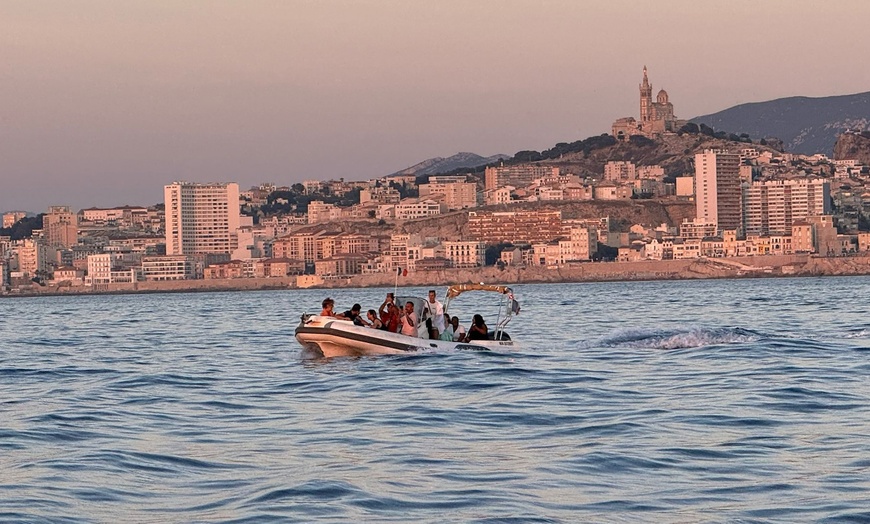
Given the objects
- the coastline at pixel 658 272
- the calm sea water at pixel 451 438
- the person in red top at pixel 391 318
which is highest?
the person in red top at pixel 391 318

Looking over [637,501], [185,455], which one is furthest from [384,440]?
[637,501]

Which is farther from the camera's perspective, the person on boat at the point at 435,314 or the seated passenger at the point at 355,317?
the person on boat at the point at 435,314

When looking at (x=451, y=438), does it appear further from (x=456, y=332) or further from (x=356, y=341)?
(x=456, y=332)

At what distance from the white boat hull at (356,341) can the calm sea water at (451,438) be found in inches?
15.3

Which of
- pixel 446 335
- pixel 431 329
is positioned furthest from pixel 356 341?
pixel 446 335

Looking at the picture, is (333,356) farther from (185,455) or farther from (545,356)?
(185,455)

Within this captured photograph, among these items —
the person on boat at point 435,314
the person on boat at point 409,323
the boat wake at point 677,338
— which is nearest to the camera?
the person on boat at point 409,323

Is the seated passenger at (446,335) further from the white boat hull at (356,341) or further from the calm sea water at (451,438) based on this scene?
the calm sea water at (451,438)

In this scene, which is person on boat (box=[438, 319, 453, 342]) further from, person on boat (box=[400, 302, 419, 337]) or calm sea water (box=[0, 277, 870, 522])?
calm sea water (box=[0, 277, 870, 522])

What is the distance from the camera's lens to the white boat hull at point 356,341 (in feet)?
90.0

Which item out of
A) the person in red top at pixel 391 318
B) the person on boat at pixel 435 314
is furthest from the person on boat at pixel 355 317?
the person on boat at pixel 435 314

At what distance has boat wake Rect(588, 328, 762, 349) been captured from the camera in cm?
3112

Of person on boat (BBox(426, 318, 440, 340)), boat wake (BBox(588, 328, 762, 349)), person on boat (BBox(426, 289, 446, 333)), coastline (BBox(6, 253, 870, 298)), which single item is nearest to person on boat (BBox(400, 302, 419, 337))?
person on boat (BBox(426, 318, 440, 340))

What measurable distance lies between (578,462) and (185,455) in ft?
12.6
